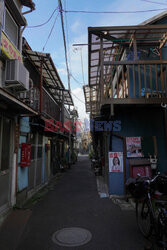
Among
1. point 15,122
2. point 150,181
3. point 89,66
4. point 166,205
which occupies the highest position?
point 89,66

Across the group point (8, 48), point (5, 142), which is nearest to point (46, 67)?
point (8, 48)

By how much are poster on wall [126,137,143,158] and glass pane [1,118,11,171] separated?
4.66m

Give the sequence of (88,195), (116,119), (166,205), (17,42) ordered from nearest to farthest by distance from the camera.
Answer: (166,205), (17,42), (116,119), (88,195)

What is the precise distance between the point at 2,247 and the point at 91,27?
23.5 feet

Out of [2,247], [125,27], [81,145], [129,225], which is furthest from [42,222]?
[81,145]

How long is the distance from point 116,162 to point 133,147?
3.13 feet

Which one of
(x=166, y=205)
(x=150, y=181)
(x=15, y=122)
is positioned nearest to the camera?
(x=166, y=205)

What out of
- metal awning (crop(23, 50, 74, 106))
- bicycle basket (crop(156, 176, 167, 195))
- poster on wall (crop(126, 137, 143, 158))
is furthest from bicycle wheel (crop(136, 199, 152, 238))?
metal awning (crop(23, 50, 74, 106))

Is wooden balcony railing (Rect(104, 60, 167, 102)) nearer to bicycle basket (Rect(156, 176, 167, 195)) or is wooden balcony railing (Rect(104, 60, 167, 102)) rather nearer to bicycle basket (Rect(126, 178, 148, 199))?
bicycle basket (Rect(126, 178, 148, 199))

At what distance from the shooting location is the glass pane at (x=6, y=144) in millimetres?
5629

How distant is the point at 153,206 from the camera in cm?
407

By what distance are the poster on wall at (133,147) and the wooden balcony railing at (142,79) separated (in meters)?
1.76

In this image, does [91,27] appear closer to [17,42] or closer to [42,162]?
[17,42]

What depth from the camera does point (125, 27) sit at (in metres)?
6.40
